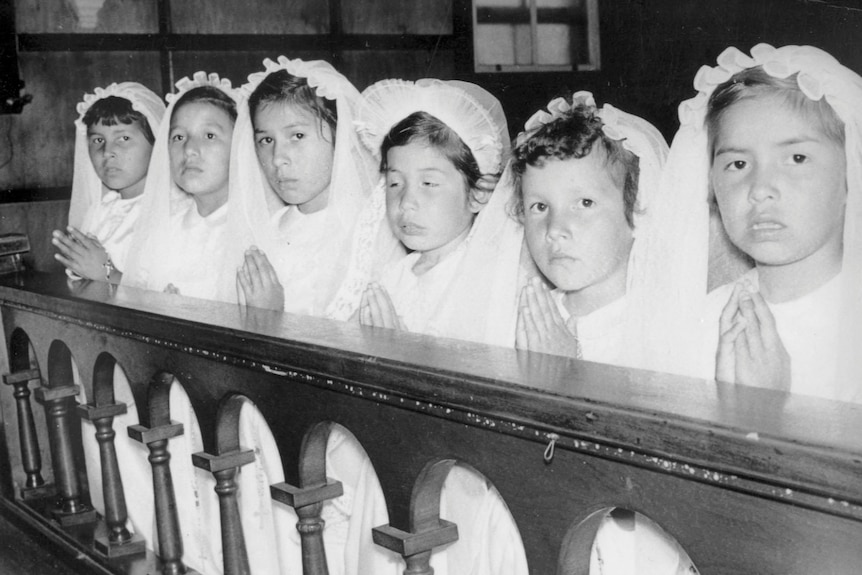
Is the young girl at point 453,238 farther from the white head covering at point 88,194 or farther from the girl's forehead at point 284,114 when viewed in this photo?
the white head covering at point 88,194

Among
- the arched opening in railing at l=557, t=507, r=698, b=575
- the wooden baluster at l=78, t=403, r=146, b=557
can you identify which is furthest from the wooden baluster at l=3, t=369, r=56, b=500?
the arched opening in railing at l=557, t=507, r=698, b=575

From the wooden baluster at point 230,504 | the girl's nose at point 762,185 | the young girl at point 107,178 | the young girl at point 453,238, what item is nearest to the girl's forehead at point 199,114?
the young girl at point 107,178

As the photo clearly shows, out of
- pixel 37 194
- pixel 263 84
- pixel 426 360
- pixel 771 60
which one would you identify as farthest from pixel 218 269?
pixel 771 60

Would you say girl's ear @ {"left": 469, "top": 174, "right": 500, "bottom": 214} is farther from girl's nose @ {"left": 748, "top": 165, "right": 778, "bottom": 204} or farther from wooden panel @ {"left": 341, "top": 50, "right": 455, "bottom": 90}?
girl's nose @ {"left": 748, "top": 165, "right": 778, "bottom": 204}

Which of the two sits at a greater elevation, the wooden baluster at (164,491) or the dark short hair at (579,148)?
the dark short hair at (579,148)

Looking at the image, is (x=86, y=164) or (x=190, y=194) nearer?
(x=190, y=194)

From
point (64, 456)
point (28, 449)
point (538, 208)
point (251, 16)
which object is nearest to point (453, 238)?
point (538, 208)

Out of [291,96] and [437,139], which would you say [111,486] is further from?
[437,139]

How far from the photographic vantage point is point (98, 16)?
11.5 ft

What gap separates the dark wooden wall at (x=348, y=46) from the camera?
1.70 metres

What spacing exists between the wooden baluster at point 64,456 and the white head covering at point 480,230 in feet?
4.10

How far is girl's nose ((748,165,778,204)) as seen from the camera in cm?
166

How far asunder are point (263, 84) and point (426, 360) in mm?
1410

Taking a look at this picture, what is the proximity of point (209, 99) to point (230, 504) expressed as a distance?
1.37 metres
